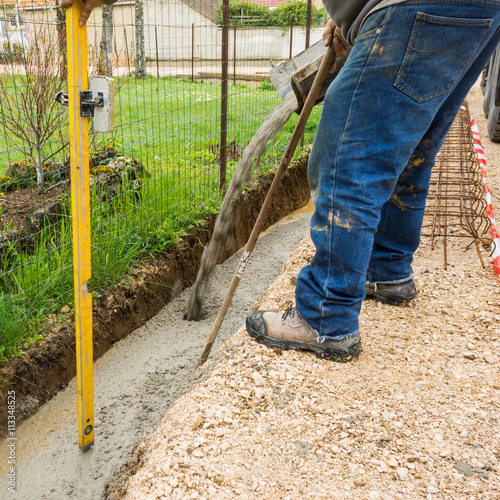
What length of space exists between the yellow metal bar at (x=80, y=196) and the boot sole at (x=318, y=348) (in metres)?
0.77

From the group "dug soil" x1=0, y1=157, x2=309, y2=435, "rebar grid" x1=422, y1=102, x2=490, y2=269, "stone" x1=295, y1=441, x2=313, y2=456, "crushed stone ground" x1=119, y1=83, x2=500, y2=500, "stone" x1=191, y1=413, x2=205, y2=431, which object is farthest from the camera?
"rebar grid" x1=422, y1=102, x2=490, y2=269

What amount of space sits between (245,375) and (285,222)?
11.0 ft

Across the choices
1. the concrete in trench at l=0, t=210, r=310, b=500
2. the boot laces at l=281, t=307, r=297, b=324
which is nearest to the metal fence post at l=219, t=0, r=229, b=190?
the concrete in trench at l=0, t=210, r=310, b=500

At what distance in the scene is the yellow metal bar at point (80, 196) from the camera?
1511mm

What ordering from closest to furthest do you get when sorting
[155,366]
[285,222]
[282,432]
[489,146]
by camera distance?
[282,432]
[155,366]
[285,222]
[489,146]

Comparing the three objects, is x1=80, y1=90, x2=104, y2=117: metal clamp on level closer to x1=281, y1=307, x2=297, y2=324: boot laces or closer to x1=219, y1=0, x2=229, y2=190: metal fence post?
x1=281, y1=307, x2=297, y2=324: boot laces

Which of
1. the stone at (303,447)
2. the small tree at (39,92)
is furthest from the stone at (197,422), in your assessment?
the small tree at (39,92)

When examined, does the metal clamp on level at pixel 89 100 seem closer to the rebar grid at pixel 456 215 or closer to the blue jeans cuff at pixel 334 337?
the blue jeans cuff at pixel 334 337

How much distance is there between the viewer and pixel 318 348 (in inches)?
78.3

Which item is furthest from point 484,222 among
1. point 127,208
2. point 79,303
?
point 79,303

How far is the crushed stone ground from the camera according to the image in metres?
1.45

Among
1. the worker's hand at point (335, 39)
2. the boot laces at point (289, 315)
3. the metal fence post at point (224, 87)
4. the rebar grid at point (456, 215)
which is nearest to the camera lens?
the worker's hand at point (335, 39)

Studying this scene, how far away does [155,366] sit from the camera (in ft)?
9.25

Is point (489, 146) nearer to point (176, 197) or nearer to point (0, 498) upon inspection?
point (176, 197)
